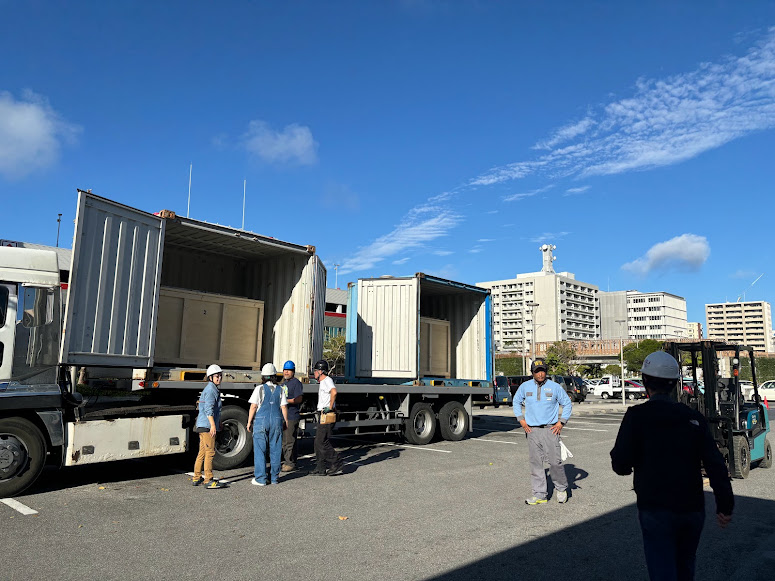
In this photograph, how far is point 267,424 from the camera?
8.82 metres

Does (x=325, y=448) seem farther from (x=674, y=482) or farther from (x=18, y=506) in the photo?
(x=674, y=482)

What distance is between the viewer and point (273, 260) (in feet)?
40.9

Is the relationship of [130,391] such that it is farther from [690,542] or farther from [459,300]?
[459,300]

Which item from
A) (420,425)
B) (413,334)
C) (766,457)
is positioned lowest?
(766,457)

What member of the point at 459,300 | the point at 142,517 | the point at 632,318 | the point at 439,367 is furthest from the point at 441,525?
the point at 632,318

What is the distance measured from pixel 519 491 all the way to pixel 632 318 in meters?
187

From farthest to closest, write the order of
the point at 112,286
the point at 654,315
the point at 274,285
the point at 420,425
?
the point at 654,315
the point at 420,425
the point at 274,285
the point at 112,286

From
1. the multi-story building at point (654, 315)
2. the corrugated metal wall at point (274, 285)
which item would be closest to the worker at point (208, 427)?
the corrugated metal wall at point (274, 285)

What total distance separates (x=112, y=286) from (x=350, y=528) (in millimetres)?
4825

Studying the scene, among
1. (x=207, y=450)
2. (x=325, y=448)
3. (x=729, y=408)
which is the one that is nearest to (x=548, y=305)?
(x=729, y=408)

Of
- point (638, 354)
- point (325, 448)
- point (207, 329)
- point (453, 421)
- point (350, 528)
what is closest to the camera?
point (350, 528)

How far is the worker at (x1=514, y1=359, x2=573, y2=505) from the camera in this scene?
7492 mm

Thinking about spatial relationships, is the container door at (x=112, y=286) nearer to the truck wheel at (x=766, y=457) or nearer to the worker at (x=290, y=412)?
the worker at (x=290, y=412)

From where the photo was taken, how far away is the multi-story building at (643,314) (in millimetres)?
168750
